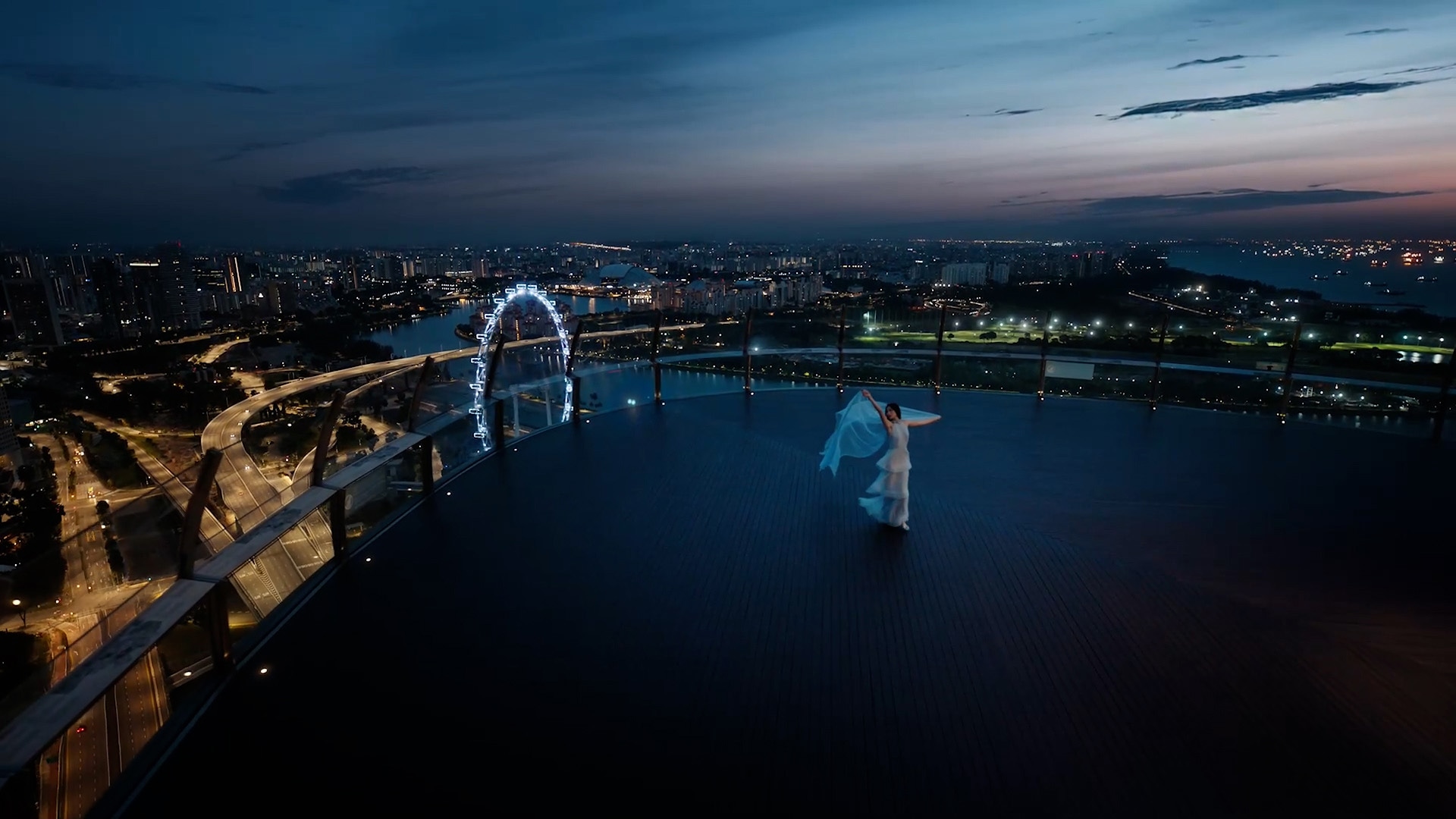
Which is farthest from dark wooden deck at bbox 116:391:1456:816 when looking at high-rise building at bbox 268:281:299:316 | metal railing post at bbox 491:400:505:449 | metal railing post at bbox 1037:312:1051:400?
high-rise building at bbox 268:281:299:316

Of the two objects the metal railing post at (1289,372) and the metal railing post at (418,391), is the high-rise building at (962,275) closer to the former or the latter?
the metal railing post at (1289,372)

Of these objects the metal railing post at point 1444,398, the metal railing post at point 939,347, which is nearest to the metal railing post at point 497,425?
the metal railing post at point 939,347

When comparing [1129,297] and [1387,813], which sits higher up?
[1129,297]

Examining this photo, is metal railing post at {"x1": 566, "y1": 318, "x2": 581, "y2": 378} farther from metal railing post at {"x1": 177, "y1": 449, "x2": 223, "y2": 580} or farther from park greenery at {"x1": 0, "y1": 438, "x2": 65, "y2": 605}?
metal railing post at {"x1": 177, "y1": 449, "x2": 223, "y2": 580}

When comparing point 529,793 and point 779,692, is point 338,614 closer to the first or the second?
point 529,793

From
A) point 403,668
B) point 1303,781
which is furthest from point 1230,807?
point 403,668
